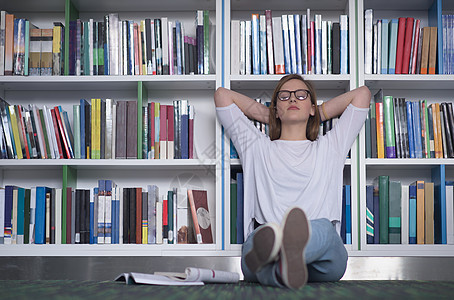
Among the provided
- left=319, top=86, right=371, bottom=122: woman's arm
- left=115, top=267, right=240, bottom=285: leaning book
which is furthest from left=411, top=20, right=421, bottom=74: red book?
left=115, top=267, right=240, bottom=285: leaning book

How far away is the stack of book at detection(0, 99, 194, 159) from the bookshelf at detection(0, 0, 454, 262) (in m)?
0.06

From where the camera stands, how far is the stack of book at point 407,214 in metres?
2.47

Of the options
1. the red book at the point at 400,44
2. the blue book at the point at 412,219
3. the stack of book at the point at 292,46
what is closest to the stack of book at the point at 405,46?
the red book at the point at 400,44

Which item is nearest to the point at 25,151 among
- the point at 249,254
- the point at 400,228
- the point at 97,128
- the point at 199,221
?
the point at 97,128

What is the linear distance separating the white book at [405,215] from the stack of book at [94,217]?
881 mm

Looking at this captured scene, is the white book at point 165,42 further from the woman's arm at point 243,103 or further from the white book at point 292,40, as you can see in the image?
the white book at point 292,40

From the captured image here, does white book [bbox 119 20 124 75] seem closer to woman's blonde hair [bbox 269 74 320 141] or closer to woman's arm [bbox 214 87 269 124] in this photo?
woman's arm [bbox 214 87 269 124]

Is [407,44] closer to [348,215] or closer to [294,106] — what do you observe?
[294,106]

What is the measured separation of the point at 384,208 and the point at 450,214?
302 millimetres

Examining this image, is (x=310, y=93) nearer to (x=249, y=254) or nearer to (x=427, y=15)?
(x=427, y=15)

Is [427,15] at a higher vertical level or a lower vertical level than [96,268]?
higher

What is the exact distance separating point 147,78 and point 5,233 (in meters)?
0.97

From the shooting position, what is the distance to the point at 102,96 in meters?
2.86

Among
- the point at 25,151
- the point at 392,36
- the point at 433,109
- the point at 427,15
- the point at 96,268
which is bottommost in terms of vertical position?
the point at 96,268
